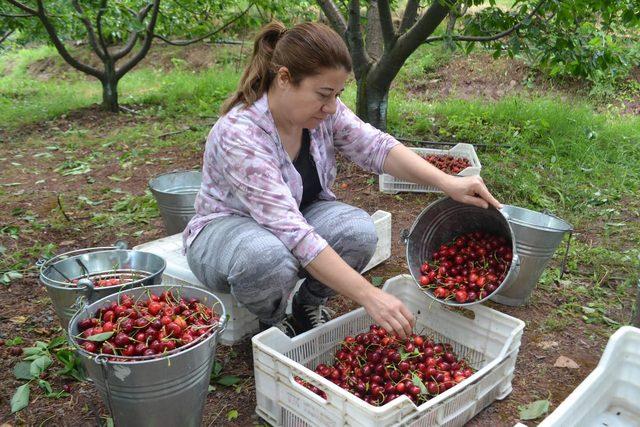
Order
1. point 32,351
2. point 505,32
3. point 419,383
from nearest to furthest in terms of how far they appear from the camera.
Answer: point 419,383, point 32,351, point 505,32

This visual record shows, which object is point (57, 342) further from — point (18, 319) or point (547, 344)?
point (547, 344)

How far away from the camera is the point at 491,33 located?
4.37 meters

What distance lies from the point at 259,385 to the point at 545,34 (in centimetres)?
351

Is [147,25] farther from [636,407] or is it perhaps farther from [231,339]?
[636,407]

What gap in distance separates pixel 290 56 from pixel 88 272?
1.33 meters

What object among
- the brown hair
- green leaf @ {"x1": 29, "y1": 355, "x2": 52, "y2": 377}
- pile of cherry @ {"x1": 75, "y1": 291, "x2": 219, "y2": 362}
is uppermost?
the brown hair

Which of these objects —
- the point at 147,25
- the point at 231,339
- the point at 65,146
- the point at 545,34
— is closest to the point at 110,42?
the point at 147,25

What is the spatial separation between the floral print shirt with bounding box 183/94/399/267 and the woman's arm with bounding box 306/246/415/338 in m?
0.05

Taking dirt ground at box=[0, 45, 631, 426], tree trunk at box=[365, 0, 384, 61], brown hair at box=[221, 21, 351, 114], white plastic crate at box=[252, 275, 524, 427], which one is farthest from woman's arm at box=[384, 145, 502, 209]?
tree trunk at box=[365, 0, 384, 61]

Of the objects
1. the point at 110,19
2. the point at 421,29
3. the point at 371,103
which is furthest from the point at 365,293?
the point at 110,19

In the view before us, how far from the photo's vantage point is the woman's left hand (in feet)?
7.47

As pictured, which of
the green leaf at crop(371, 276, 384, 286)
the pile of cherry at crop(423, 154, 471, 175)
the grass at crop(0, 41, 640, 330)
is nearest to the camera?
the green leaf at crop(371, 276, 384, 286)

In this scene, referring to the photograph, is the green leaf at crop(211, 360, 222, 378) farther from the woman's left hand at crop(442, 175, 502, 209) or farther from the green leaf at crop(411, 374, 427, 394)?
the woman's left hand at crop(442, 175, 502, 209)

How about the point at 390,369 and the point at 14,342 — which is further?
the point at 14,342
